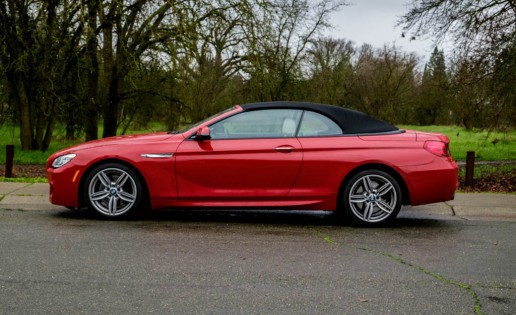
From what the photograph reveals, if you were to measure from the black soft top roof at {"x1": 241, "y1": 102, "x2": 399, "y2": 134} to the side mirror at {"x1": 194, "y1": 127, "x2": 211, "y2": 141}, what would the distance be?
0.59 meters

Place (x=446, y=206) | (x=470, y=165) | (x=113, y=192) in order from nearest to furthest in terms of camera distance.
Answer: (x=113, y=192), (x=446, y=206), (x=470, y=165)

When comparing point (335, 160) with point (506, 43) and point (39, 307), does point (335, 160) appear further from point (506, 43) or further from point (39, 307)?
point (506, 43)

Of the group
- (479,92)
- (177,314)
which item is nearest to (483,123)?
(479,92)

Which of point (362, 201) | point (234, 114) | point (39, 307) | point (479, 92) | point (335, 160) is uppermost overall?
point (479, 92)

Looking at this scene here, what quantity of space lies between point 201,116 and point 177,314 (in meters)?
26.5

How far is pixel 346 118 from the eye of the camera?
7203mm

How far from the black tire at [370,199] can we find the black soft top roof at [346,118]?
572mm

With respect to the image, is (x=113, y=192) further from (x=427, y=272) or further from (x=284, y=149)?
(x=427, y=272)

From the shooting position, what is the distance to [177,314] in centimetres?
371

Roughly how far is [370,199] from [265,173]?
1.28m

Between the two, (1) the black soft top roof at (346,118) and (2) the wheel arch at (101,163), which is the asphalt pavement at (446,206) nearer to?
(2) the wheel arch at (101,163)

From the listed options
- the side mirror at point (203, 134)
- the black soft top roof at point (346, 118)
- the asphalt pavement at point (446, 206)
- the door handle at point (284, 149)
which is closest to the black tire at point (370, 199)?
the black soft top roof at point (346, 118)

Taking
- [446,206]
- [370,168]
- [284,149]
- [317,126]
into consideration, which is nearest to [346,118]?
[317,126]

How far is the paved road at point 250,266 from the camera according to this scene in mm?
3957
